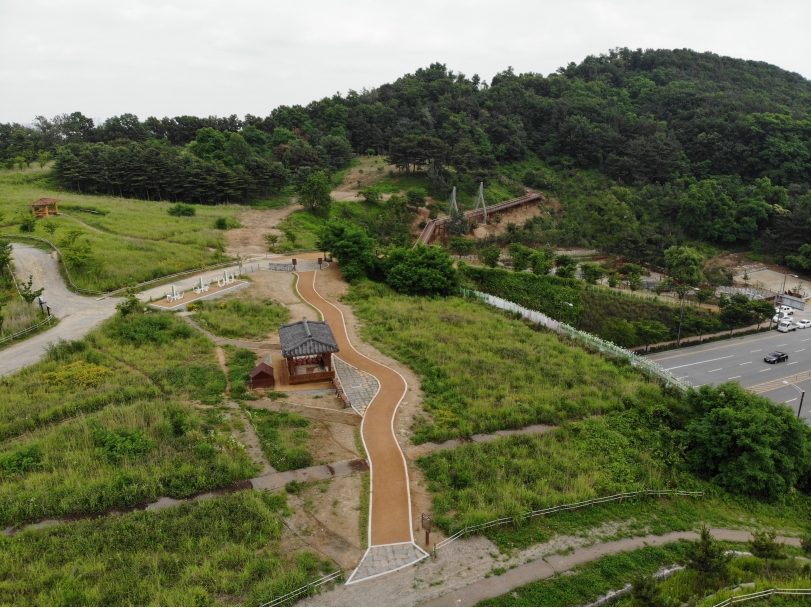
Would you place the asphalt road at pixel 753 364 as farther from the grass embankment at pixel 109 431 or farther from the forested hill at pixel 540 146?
the grass embankment at pixel 109 431

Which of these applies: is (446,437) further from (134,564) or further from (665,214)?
(665,214)

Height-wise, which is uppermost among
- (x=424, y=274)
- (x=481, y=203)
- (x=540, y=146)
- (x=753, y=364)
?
(x=540, y=146)

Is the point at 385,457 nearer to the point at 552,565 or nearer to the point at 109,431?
the point at 552,565

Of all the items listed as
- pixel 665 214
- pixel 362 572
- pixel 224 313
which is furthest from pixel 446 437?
pixel 665 214

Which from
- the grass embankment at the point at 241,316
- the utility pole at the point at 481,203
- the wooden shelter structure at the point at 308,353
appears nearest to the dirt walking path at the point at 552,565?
the wooden shelter structure at the point at 308,353

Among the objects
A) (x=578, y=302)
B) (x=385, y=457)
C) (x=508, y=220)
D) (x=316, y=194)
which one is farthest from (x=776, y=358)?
(x=316, y=194)

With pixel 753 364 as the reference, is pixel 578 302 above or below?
above

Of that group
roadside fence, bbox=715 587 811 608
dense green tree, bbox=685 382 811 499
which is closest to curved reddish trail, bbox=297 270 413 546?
roadside fence, bbox=715 587 811 608
